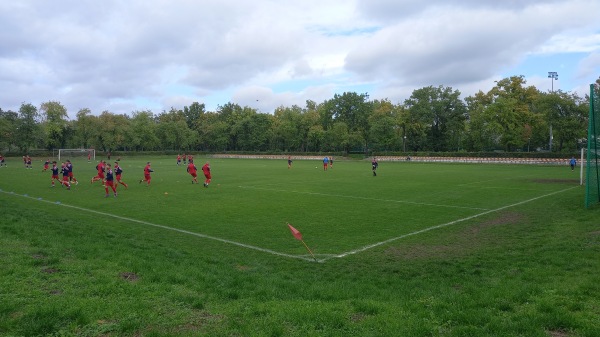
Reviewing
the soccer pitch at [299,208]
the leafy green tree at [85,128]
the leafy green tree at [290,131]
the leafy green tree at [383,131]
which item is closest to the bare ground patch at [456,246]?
the soccer pitch at [299,208]

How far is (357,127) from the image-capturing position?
94750mm

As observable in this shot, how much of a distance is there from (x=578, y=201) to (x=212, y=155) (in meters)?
92.3

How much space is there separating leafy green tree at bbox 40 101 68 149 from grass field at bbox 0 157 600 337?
85.0 meters

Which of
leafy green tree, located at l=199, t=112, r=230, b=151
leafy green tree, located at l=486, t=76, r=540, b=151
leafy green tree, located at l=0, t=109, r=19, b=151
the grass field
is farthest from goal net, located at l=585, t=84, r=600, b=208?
leafy green tree, located at l=199, t=112, r=230, b=151

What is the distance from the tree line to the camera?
224 feet

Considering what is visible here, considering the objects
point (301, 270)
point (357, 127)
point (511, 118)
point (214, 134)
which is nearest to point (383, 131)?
point (357, 127)

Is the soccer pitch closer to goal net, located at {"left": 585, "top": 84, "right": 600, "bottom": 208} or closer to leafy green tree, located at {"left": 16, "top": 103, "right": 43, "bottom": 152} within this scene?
goal net, located at {"left": 585, "top": 84, "right": 600, "bottom": 208}

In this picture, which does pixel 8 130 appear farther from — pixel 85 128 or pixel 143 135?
pixel 143 135

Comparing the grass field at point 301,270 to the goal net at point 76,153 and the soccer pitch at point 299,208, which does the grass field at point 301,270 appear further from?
the goal net at point 76,153

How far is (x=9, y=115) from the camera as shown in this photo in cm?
8331

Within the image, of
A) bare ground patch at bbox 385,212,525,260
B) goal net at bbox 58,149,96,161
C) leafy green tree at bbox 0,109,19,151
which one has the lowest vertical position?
bare ground patch at bbox 385,212,525,260

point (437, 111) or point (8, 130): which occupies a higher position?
point (437, 111)

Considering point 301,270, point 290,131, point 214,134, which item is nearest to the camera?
point 301,270

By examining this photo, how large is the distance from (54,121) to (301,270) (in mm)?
101830
